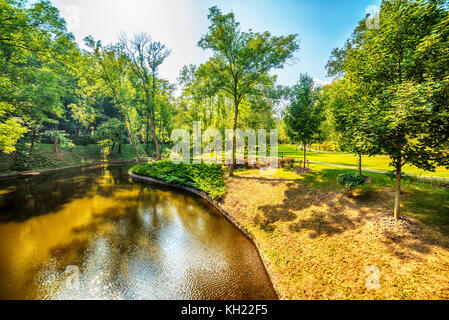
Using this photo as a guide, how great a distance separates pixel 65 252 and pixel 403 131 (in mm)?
14303

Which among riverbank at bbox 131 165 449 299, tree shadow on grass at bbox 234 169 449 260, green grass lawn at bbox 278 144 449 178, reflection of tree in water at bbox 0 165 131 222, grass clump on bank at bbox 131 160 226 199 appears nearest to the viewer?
riverbank at bbox 131 165 449 299

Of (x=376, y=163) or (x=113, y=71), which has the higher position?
(x=113, y=71)

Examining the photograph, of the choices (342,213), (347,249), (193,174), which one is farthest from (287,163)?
(347,249)

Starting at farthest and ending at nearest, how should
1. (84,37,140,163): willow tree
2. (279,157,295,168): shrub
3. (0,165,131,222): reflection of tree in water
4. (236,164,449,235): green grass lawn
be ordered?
(84,37,140,163): willow tree < (279,157,295,168): shrub < (0,165,131,222): reflection of tree in water < (236,164,449,235): green grass lawn

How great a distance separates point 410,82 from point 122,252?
1262cm

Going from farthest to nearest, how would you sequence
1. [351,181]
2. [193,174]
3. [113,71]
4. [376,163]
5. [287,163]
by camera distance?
[113,71], [193,174], [287,163], [376,163], [351,181]

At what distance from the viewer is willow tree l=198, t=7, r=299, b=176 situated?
45.2 feet

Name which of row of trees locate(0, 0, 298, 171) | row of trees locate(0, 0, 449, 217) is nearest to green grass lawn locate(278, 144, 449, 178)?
row of trees locate(0, 0, 449, 217)

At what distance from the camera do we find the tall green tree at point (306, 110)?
1302cm

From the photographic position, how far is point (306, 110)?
513 inches

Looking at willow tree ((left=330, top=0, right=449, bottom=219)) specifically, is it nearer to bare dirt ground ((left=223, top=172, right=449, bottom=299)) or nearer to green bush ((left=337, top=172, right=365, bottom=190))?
bare dirt ground ((left=223, top=172, right=449, bottom=299))

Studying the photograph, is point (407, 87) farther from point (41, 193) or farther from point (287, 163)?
point (41, 193)

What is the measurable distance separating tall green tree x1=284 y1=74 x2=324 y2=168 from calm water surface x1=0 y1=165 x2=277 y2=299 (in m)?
9.58
